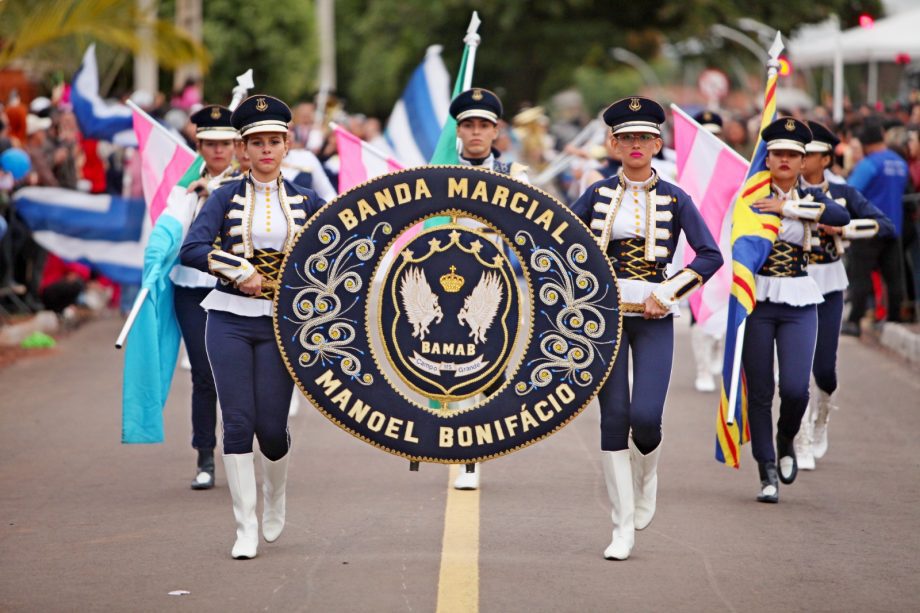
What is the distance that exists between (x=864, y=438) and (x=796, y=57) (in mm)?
Answer: 24807

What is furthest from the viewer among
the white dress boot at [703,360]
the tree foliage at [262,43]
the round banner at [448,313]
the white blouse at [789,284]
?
the tree foliage at [262,43]

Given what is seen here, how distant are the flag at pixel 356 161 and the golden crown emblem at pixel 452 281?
394 centimetres

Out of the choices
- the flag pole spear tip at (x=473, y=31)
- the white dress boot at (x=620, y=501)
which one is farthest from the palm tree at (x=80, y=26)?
the white dress boot at (x=620, y=501)

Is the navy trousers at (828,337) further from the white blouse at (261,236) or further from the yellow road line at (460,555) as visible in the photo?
the white blouse at (261,236)

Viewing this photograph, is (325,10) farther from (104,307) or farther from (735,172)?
(735,172)

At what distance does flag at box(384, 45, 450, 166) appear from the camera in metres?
15.0

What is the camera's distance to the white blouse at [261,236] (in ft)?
24.2

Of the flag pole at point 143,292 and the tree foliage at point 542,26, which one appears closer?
the flag pole at point 143,292

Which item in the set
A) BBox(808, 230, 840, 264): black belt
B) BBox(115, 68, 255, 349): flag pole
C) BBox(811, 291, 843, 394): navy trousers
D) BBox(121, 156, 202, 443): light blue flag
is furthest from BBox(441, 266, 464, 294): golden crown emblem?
BBox(811, 291, 843, 394): navy trousers

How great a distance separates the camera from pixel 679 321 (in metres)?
18.6

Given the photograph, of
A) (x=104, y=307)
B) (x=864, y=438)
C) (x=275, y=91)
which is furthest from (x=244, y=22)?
(x=864, y=438)

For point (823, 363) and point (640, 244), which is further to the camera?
point (823, 363)

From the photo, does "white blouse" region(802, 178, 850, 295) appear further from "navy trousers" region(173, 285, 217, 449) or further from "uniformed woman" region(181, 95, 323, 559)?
"navy trousers" region(173, 285, 217, 449)

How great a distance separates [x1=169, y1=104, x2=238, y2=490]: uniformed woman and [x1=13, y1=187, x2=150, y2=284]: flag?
21.1ft
